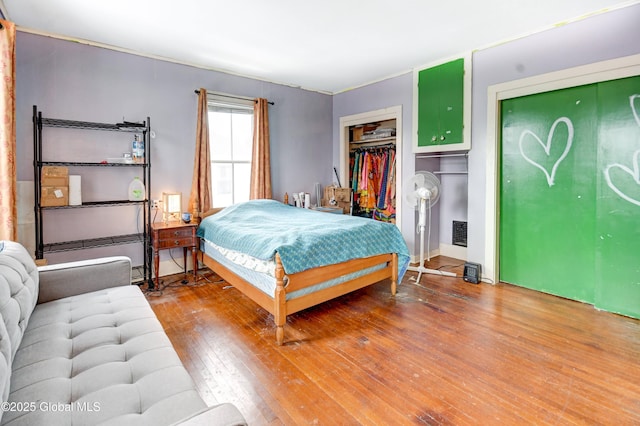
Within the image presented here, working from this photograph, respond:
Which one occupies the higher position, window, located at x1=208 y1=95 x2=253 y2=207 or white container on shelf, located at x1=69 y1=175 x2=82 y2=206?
window, located at x1=208 y1=95 x2=253 y2=207

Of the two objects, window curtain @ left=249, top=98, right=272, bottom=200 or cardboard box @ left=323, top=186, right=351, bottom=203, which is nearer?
window curtain @ left=249, top=98, right=272, bottom=200

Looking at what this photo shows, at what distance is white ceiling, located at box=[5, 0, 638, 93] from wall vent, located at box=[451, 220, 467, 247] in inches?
88.2

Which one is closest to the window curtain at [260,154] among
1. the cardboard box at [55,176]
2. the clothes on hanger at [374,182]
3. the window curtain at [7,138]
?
Answer: the clothes on hanger at [374,182]

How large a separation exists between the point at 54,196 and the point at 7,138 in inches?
25.3

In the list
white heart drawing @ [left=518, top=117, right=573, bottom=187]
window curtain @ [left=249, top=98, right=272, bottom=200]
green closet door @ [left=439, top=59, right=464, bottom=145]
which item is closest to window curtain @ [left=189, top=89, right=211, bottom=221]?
window curtain @ [left=249, top=98, right=272, bottom=200]

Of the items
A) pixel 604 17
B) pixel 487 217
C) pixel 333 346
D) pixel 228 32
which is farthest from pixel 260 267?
pixel 604 17

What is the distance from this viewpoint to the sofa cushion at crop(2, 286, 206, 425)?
106cm

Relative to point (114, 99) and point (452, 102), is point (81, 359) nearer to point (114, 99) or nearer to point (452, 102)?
point (114, 99)

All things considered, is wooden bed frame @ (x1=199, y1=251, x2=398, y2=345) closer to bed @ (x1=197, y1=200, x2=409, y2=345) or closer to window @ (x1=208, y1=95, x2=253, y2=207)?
bed @ (x1=197, y1=200, x2=409, y2=345)

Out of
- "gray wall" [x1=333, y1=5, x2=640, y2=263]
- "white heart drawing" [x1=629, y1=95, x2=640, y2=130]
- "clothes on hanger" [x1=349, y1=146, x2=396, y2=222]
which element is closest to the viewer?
"white heart drawing" [x1=629, y1=95, x2=640, y2=130]

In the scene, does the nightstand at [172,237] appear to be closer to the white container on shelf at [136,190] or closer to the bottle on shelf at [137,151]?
the white container on shelf at [136,190]

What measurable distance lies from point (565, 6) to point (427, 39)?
1149mm

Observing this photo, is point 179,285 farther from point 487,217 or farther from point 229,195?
point 487,217

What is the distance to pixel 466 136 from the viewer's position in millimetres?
3826
